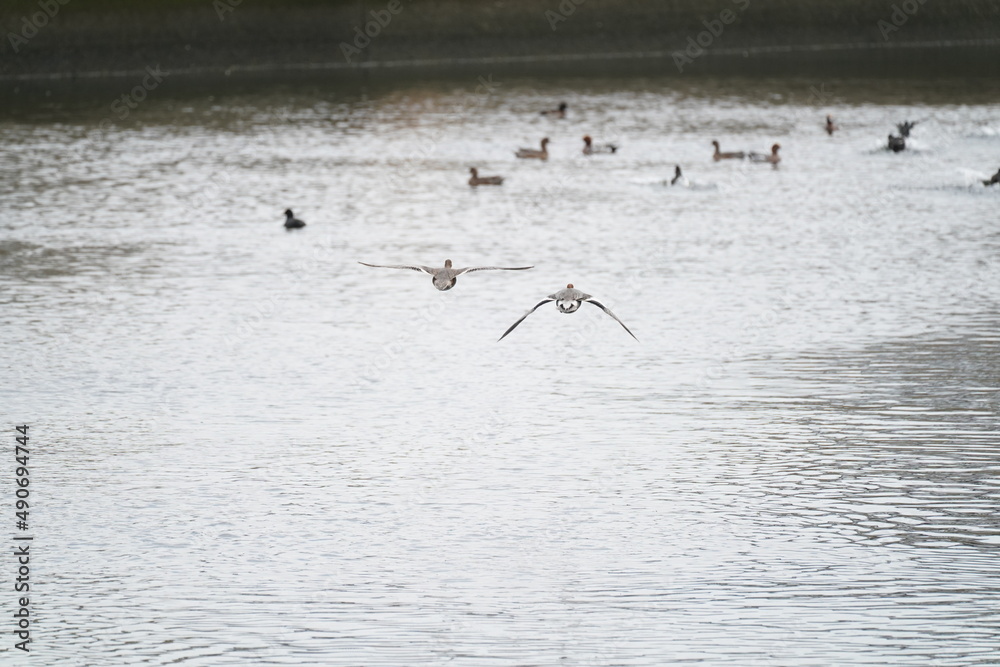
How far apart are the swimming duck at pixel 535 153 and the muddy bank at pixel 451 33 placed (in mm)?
31225

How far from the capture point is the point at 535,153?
65.3 meters

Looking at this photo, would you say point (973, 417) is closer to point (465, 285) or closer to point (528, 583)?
point (528, 583)

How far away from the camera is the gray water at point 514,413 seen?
2288 cm

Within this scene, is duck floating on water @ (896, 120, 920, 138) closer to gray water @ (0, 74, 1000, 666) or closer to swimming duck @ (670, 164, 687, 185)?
gray water @ (0, 74, 1000, 666)

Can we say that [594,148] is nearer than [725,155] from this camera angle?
No

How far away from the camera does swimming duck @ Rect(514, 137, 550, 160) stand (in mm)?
65188

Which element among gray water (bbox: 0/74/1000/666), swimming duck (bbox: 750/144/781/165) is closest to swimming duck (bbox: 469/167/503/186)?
gray water (bbox: 0/74/1000/666)

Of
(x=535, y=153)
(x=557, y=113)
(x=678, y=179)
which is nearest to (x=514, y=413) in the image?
(x=678, y=179)

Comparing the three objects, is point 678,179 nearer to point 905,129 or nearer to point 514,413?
point 905,129

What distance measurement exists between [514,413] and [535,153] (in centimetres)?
3432

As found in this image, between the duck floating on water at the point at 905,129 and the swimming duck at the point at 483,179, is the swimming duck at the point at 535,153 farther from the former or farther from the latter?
the duck floating on water at the point at 905,129

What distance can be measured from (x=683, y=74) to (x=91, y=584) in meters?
73.6

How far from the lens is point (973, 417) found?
30.5 m

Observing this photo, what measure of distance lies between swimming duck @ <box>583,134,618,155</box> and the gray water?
250 cm
